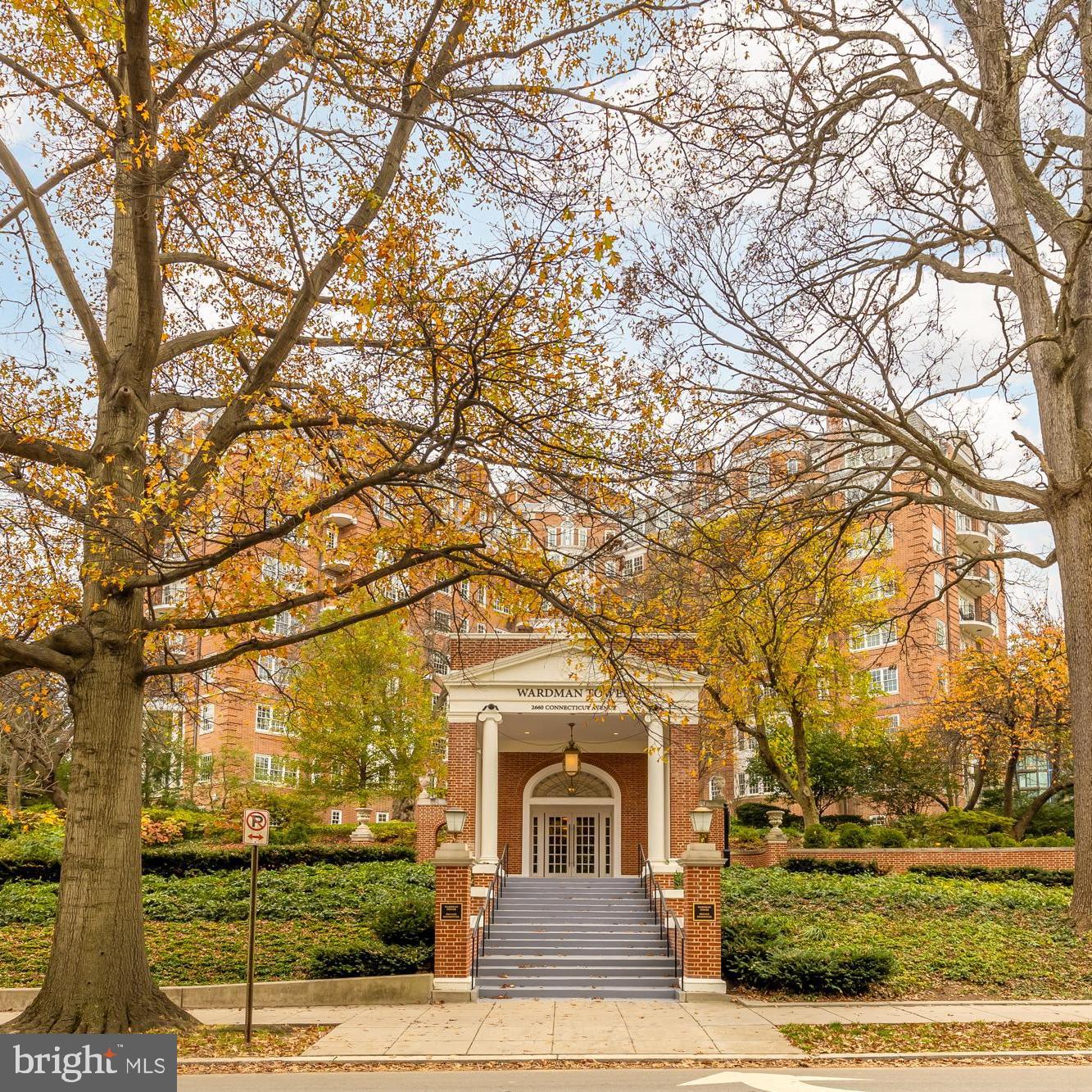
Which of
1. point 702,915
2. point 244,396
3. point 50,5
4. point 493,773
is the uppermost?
point 50,5

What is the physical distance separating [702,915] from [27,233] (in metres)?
12.8

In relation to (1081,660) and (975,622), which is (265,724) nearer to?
(975,622)

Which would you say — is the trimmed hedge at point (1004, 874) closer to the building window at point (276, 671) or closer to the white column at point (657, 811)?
the white column at point (657, 811)

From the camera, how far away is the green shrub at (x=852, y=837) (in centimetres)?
2881

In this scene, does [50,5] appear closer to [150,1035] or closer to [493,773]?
[150,1035]

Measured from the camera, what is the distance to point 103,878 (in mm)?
12125

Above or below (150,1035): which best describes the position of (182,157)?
above

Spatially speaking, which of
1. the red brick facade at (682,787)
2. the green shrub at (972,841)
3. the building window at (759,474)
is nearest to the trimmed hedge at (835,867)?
the red brick facade at (682,787)

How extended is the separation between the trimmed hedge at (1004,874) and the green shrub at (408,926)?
522 inches

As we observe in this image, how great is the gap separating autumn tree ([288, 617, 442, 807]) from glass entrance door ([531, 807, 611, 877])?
912cm

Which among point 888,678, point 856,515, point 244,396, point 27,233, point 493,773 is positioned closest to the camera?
point 244,396

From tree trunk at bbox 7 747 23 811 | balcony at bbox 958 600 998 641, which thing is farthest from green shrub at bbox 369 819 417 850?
balcony at bbox 958 600 998 641

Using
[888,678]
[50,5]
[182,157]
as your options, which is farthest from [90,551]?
[888,678]

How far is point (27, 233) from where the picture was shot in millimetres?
13906
